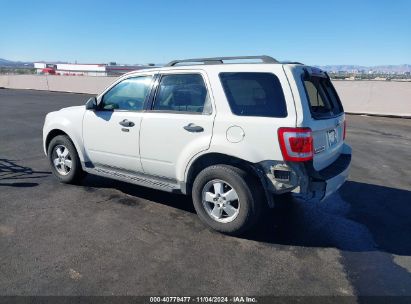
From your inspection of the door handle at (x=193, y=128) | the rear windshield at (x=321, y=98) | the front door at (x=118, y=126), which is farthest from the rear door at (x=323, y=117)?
the front door at (x=118, y=126)

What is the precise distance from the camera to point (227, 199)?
4.24 meters

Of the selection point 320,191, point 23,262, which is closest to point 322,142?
point 320,191

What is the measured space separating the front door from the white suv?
0.6 inches

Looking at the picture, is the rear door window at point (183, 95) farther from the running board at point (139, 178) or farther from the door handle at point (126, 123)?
the running board at point (139, 178)

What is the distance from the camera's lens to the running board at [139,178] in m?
4.77

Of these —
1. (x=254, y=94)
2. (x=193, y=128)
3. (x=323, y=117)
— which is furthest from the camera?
(x=193, y=128)

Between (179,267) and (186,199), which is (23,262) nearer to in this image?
(179,267)

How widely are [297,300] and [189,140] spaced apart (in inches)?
82.5

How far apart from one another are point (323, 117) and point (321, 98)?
42cm

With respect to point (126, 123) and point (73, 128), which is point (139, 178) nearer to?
point (126, 123)

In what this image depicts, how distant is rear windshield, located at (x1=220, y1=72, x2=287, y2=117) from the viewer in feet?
13.0

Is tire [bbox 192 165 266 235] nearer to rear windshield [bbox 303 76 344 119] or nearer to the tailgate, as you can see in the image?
the tailgate

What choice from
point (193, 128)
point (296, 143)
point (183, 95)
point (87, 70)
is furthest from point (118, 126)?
point (87, 70)

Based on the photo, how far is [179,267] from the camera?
3582 millimetres
